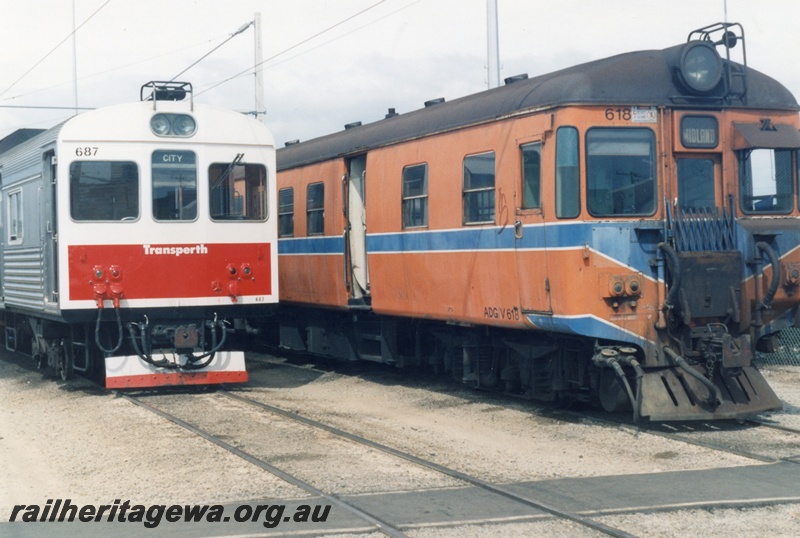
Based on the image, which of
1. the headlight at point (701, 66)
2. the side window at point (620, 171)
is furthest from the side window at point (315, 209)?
the headlight at point (701, 66)

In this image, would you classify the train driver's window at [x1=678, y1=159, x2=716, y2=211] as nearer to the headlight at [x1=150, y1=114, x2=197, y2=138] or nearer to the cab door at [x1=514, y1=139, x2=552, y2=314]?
the cab door at [x1=514, y1=139, x2=552, y2=314]

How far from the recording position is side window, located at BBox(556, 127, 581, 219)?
34.4 feet

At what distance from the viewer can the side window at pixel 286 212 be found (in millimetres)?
17984

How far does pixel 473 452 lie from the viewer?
9.57 meters

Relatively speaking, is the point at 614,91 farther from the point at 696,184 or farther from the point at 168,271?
the point at 168,271

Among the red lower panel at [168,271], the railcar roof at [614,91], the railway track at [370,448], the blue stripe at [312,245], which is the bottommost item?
the railway track at [370,448]

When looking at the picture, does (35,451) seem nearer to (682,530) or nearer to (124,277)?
(124,277)

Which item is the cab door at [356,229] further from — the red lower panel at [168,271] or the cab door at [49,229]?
the cab door at [49,229]

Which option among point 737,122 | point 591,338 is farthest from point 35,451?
point 737,122

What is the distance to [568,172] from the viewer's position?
10500 millimetres

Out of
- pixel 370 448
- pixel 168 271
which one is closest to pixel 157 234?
pixel 168 271

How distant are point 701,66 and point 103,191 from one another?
7.04 metres

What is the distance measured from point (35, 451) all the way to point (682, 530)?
6047mm

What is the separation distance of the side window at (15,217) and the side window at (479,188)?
6.83 meters
